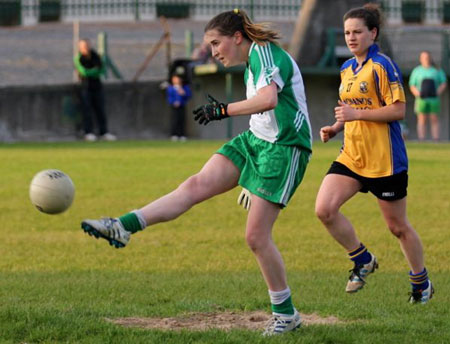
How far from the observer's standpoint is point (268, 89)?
20.8 ft

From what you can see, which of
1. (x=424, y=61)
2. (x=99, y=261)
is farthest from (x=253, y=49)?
(x=424, y=61)

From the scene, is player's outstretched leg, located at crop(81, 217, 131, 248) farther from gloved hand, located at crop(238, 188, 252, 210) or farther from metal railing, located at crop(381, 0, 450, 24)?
metal railing, located at crop(381, 0, 450, 24)

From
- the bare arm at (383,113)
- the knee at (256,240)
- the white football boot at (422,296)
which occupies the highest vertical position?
the bare arm at (383,113)

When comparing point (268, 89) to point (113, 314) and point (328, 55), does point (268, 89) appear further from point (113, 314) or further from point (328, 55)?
point (328, 55)

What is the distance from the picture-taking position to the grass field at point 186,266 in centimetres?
678

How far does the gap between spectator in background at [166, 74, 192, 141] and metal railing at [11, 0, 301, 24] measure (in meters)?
10.1

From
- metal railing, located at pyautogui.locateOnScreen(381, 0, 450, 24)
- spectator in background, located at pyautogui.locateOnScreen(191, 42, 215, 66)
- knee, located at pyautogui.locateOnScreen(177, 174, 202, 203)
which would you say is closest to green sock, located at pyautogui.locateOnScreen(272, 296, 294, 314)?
knee, located at pyautogui.locateOnScreen(177, 174, 202, 203)

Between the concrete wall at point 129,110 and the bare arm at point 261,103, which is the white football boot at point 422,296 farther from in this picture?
the concrete wall at point 129,110

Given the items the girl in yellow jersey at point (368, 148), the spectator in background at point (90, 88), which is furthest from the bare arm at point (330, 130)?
the spectator in background at point (90, 88)

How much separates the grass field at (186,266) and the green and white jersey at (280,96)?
4.16ft

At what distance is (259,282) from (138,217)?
9.76ft

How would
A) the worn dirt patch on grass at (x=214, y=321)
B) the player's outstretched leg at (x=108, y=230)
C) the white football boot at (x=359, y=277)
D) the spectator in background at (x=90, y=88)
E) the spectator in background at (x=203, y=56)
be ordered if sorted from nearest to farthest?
1. the player's outstretched leg at (x=108, y=230)
2. the worn dirt patch on grass at (x=214, y=321)
3. the white football boot at (x=359, y=277)
4. the spectator in background at (x=90, y=88)
5. the spectator in background at (x=203, y=56)

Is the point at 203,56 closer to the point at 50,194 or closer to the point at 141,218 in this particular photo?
the point at 50,194

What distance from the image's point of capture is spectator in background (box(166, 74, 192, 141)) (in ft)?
89.7
